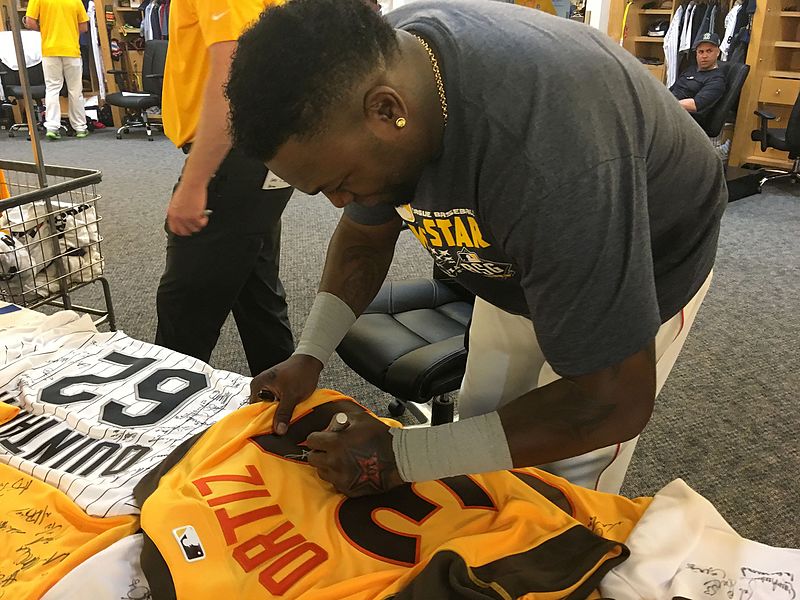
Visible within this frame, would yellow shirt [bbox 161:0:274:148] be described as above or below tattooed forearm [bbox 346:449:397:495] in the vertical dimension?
above

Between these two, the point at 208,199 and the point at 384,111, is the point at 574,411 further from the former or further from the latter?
the point at 208,199

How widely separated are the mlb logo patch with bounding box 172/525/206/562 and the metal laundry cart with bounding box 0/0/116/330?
1091mm

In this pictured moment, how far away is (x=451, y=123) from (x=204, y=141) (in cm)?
84

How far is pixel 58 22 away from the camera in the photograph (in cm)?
640

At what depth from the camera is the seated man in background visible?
4887mm

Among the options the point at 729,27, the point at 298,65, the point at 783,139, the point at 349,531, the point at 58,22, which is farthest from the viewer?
the point at 58,22

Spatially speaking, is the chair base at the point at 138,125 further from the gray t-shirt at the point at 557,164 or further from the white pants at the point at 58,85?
the gray t-shirt at the point at 557,164

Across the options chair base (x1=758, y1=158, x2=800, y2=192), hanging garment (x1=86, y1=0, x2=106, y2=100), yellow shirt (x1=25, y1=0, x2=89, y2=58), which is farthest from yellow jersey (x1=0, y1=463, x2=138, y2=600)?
hanging garment (x1=86, y1=0, x2=106, y2=100)

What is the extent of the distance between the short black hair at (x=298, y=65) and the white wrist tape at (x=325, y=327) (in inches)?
20.3

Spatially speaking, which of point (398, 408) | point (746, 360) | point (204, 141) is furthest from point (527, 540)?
point (746, 360)

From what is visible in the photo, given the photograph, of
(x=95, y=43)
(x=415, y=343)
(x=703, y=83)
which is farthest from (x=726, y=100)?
(x=95, y=43)

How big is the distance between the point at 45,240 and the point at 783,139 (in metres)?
4.81

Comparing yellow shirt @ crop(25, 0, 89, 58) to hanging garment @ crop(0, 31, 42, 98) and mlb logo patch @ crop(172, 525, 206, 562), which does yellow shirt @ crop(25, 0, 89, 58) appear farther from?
mlb logo patch @ crop(172, 525, 206, 562)

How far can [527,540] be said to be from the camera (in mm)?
921
